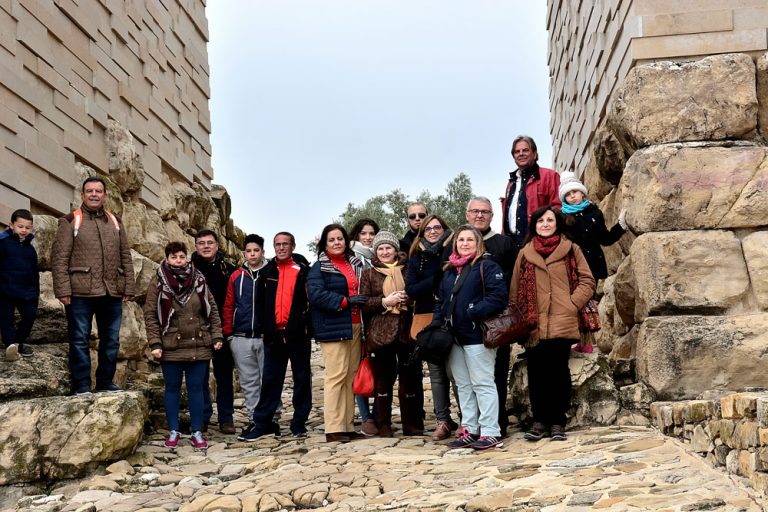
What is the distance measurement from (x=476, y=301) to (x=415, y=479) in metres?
1.31

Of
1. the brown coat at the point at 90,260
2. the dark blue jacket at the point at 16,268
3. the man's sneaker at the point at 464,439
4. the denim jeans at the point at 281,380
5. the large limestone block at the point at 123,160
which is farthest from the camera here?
the large limestone block at the point at 123,160

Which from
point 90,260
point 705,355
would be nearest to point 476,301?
point 705,355

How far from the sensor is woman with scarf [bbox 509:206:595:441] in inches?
211

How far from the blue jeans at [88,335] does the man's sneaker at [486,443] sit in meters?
2.84

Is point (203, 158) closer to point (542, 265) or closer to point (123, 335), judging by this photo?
point (123, 335)

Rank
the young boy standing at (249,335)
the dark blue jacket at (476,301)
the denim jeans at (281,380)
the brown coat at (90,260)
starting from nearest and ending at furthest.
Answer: the dark blue jacket at (476,301)
the brown coat at (90,260)
the denim jeans at (281,380)
the young boy standing at (249,335)

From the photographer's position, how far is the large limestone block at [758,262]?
5504mm

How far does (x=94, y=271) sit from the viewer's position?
6105mm

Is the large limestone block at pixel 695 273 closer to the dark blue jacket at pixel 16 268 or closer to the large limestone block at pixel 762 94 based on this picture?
the large limestone block at pixel 762 94

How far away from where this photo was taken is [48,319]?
668 centimetres

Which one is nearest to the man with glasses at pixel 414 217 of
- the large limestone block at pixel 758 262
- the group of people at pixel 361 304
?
the group of people at pixel 361 304

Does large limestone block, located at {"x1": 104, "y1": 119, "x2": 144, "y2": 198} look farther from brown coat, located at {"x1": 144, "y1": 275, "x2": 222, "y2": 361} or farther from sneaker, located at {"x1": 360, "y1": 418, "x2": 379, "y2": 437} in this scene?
sneaker, located at {"x1": 360, "y1": 418, "x2": 379, "y2": 437}

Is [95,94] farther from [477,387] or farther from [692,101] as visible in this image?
[692,101]

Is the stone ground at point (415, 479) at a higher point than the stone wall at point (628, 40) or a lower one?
lower
